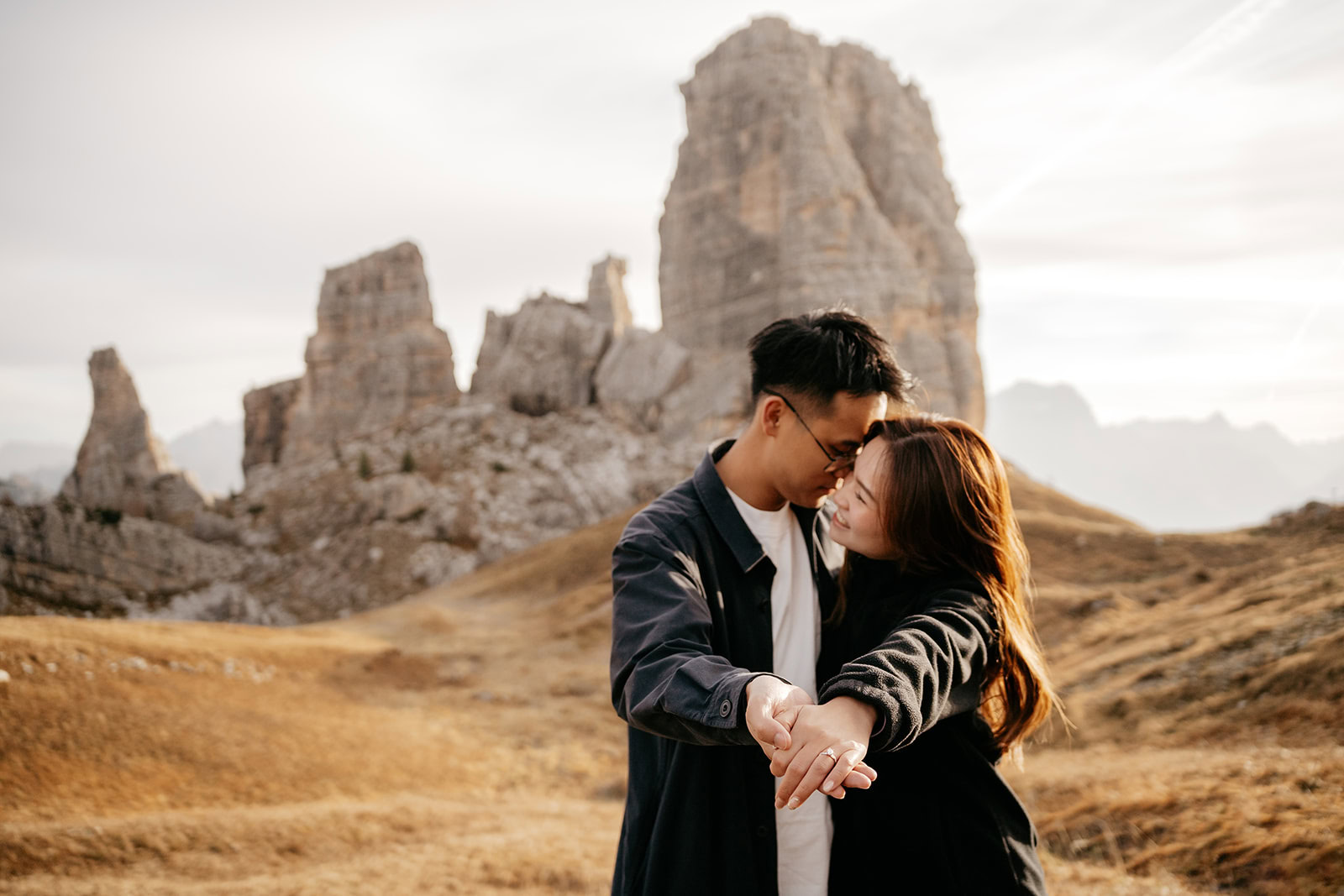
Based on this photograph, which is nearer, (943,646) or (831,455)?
(943,646)

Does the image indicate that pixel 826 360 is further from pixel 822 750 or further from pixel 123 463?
pixel 123 463

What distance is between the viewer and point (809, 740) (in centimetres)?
186

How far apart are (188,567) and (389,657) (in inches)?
876

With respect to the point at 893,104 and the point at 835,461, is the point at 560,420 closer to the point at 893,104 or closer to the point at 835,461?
the point at 893,104

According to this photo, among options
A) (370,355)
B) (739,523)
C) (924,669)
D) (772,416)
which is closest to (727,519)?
(739,523)

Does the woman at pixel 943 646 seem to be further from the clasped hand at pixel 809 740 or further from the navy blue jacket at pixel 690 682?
the clasped hand at pixel 809 740

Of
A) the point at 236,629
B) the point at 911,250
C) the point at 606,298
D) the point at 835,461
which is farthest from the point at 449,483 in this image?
the point at 835,461

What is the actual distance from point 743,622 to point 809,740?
39.8 inches

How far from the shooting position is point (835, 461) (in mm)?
3152

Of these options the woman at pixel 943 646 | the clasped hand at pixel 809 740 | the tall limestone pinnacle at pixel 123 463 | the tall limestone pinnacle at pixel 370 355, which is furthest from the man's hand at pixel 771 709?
the tall limestone pinnacle at pixel 370 355

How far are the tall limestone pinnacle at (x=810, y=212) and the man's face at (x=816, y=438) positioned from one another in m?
45.5

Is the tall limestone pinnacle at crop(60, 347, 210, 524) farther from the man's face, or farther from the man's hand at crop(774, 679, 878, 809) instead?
the man's hand at crop(774, 679, 878, 809)

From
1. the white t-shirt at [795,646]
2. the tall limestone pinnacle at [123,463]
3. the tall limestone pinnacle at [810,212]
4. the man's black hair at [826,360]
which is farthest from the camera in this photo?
the tall limestone pinnacle at [810,212]

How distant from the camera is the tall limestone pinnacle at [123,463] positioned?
152ft
